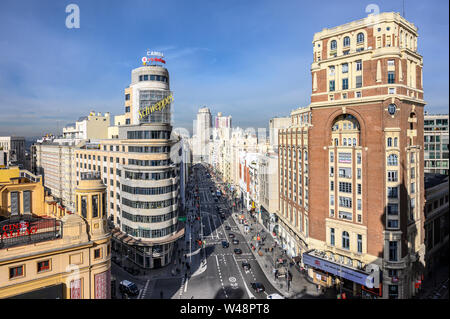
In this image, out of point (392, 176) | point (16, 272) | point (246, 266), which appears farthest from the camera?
point (246, 266)

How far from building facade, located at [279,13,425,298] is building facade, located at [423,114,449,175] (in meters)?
42.2

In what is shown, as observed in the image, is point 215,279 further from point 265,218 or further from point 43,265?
point 265,218

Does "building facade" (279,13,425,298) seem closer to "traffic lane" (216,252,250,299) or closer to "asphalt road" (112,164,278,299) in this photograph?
"asphalt road" (112,164,278,299)

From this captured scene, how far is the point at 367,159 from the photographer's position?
143ft

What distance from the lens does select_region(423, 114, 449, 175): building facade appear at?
79938 mm

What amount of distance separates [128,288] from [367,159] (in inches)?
1638

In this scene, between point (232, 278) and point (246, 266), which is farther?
point (246, 266)

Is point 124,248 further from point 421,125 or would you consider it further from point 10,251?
point 421,125

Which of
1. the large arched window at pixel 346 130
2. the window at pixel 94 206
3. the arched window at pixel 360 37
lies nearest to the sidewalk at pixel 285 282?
the large arched window at pixel 346 130

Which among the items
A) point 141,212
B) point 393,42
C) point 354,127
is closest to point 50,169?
point 141,212

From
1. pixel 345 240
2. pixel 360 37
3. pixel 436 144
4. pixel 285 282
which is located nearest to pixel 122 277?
pixel 285 282

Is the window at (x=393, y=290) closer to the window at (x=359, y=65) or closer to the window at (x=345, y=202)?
the window at (x=345, y=202)

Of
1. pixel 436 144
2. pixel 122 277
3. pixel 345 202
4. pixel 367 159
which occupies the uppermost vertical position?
pixel 436 144

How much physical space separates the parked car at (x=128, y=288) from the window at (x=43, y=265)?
2272 centimetres
